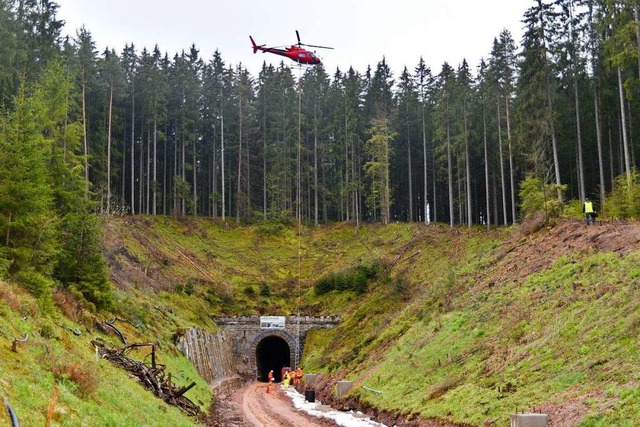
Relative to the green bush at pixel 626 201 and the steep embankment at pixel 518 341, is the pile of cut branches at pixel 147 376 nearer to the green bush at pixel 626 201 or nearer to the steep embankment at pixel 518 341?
the steep embankment at pixel 518 341

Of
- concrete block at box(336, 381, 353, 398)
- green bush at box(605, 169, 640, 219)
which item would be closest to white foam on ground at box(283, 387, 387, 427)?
concrete block at box(336, 381, 353, 398)

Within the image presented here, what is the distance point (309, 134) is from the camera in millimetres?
72688

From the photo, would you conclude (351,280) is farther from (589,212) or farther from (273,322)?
(589,212)

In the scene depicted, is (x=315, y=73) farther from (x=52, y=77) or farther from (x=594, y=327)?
(x=594, y=327)

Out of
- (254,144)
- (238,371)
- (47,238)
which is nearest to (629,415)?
(47,238)

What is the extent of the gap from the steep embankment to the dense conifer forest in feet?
22.4

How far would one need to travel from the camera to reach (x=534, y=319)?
68.8 feet

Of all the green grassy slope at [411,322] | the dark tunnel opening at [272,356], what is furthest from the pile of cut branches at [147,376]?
the dark tunnel opening at [272,356]

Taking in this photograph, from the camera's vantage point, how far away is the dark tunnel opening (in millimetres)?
48844

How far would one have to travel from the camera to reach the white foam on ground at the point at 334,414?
20.7m

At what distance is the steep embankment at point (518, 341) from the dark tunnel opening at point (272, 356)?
12.5m

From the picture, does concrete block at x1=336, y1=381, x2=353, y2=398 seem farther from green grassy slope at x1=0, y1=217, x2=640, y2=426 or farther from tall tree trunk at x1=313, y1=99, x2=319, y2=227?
tall tree trunk at x1=313, y1=99, x2=319, y2=227

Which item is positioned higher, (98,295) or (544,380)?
(98,295)

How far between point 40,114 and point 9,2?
76.3 feet
